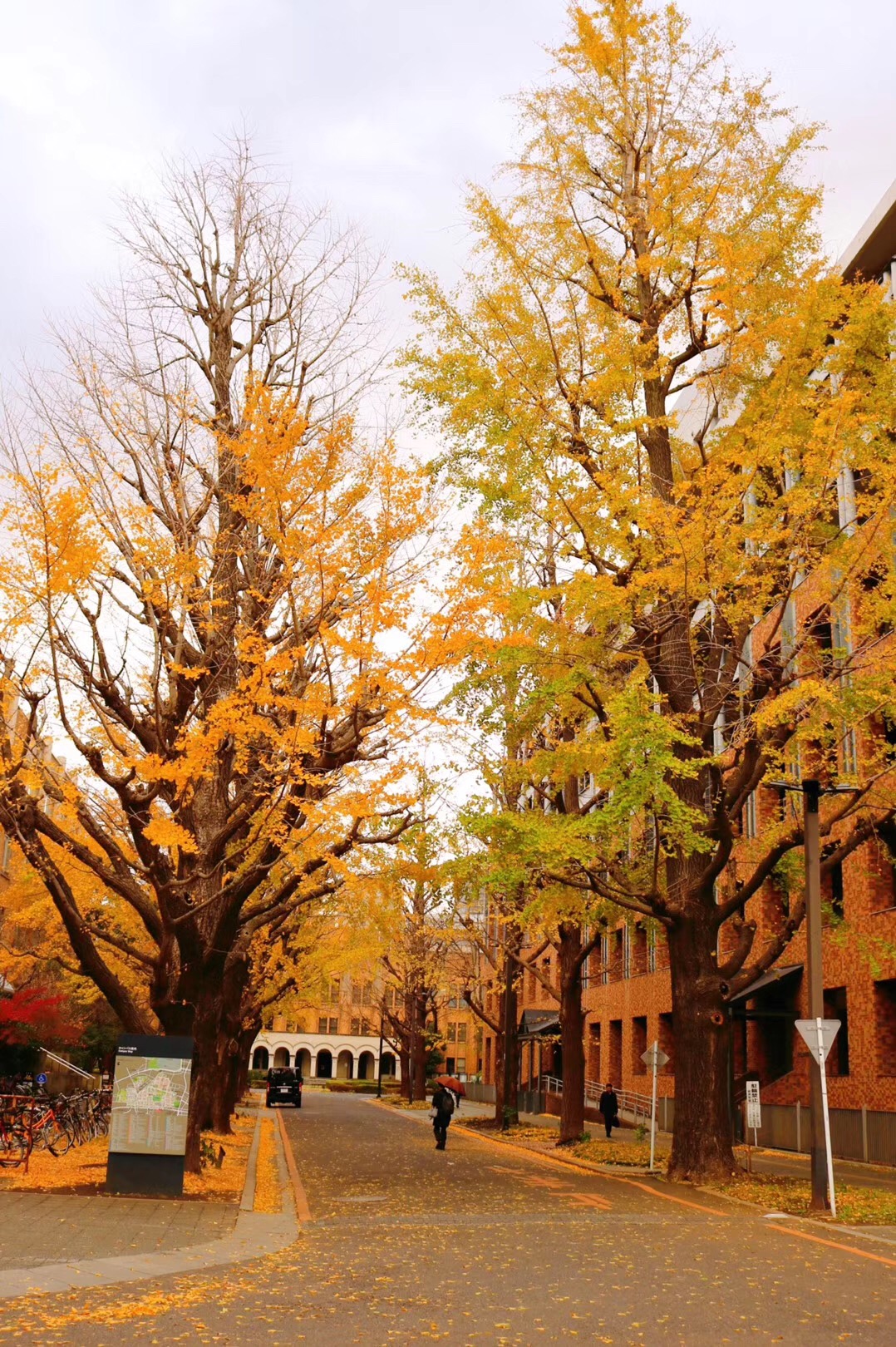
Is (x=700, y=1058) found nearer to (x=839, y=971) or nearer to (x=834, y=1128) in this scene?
(x=834, y=1128)

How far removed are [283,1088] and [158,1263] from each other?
147 feet

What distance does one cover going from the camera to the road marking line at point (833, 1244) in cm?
1158

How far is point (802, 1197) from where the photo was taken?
56.9 feet

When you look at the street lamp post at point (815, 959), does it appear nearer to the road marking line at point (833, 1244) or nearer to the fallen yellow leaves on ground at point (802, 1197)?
the fallen yellow leaves on ground at point (802, 1197)

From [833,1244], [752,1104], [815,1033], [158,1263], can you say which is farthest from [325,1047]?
[158,1263]

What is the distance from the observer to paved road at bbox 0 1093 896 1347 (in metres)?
8.02

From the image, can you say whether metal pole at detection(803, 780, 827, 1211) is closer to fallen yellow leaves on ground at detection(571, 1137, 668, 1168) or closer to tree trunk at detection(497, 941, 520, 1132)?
fallen yellow leaves on ground at detection(571, 1137, 668, 1168)

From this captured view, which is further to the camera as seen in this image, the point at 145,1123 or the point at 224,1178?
the point at 224,1178

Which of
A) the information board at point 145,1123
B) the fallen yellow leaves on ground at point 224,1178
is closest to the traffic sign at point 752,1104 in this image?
the fallen yellow leaves on ground at point 224,1178

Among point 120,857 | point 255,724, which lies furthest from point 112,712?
point 255,724

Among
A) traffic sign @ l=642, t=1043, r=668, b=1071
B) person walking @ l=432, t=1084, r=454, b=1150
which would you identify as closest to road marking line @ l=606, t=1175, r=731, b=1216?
traffic sign @ l=642, t=1043, r=668, b=1071

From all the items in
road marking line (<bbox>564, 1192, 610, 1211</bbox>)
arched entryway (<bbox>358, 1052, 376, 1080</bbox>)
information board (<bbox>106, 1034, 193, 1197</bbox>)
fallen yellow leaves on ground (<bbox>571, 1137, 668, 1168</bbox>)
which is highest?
information board (<bbox>106, 1034, 193, 1197</bbox>)

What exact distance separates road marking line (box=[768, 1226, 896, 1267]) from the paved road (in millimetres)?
80

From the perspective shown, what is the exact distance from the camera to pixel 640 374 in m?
19.0
